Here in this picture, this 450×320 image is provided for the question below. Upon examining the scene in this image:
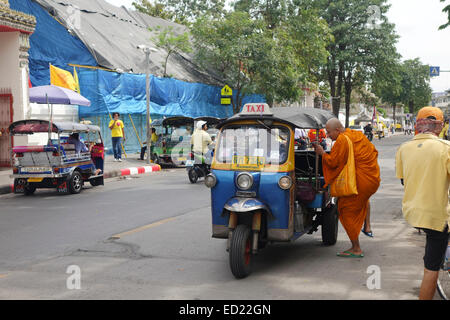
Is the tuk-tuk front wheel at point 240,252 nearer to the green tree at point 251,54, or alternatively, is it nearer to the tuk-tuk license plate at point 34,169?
the tuk-tuk license plate at point 34,169

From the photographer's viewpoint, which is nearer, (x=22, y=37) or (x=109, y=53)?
(x=22, y=37)

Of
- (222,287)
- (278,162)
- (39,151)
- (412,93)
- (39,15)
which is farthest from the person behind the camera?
(412,93)

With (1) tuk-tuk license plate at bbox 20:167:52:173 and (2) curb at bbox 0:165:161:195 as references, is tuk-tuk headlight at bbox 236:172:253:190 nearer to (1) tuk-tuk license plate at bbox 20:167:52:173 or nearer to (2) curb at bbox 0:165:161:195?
(1) tuk-tuk license plate at bbox 20:167:52:173

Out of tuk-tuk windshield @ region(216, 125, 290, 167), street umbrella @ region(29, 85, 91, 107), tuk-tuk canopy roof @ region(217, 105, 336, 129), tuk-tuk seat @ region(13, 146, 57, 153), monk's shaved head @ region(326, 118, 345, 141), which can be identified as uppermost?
street umbrella @ region(29, 85, 91, 107)

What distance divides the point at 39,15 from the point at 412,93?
71452 mm

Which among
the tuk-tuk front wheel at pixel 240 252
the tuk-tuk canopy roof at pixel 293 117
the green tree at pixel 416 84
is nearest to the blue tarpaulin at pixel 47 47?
the tuk-tuk canopy roof at pixel 293 117

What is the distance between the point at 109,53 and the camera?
27047 millimetres

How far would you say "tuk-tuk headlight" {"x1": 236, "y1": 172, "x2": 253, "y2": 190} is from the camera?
5777mm

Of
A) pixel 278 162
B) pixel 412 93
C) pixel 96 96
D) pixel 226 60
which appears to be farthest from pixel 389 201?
pixel 412 93

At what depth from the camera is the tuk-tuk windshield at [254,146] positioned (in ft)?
19.7

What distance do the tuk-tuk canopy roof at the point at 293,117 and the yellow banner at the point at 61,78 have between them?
16658 millimetres

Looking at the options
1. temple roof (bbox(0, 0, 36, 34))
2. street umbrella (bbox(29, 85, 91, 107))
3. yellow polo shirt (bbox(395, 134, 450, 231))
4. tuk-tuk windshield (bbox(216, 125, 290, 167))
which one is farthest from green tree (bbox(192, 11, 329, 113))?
yellow polo shirt (bbox(395, 134, 450, 231))

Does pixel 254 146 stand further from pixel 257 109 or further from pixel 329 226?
pixel 329 226
